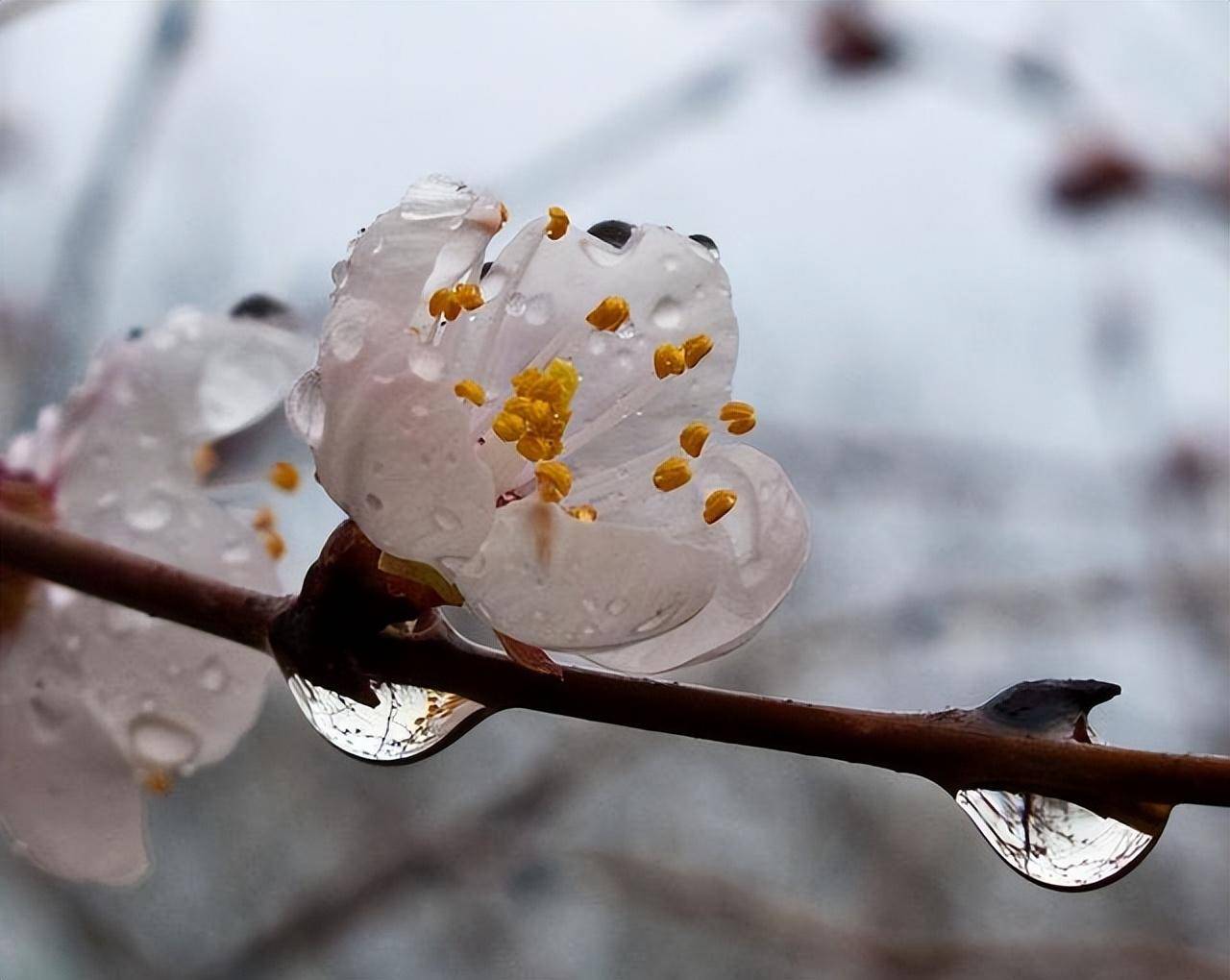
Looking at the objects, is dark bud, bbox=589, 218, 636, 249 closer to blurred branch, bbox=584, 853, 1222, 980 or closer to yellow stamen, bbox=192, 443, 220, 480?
yellow stamen, bbox=192, 443, 220, 480

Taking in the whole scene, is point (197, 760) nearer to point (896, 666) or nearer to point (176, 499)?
point (176, 499)

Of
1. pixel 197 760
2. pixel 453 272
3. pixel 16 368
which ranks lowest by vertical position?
pixel 16 368

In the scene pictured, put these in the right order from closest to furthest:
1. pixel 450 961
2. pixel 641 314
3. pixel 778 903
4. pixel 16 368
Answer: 1. pixel 641 314
2. pixel 16 368
3. pixel 778 903
4. pixel 450 961

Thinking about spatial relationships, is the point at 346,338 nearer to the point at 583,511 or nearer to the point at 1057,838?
the point at 583,511

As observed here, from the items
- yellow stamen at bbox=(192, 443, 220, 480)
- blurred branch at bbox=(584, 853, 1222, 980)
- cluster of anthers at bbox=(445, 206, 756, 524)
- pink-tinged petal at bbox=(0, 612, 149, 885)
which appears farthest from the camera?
blurred branch at bbox=(584, 853, 1222, 980)

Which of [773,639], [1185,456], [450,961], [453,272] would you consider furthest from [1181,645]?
[453,272]

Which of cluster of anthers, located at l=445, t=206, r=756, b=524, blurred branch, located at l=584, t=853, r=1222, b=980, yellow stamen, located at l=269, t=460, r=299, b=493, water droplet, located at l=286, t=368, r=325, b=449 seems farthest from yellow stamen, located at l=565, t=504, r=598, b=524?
blurred branch, located at l=584, t=853, r=1222, b=980

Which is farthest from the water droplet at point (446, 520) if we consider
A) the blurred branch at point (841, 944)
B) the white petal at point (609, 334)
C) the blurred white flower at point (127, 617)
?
the blurred branch at point (841, 944)

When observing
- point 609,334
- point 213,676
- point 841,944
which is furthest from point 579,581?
point 841,944
